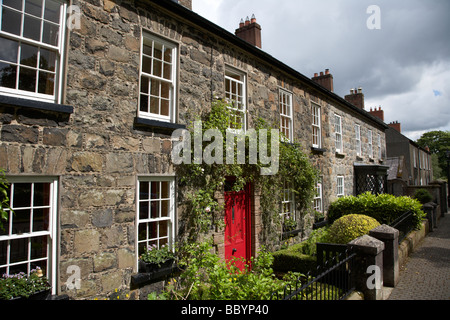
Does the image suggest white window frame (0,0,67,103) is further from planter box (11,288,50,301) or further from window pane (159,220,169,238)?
window pane (159,220,169,238)

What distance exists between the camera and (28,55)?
4.62 m

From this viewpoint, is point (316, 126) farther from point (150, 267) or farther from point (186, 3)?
point (150, 267)

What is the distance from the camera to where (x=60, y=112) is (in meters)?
4.66

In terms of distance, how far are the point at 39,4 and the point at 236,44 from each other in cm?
494

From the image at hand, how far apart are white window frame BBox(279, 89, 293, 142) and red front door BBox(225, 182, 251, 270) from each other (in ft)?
10.6

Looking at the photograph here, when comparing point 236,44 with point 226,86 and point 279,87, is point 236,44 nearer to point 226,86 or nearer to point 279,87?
point 226,86

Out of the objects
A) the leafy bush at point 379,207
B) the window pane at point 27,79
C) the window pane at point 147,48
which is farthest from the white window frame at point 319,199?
the window pane at point 27,79

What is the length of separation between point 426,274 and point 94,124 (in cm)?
830

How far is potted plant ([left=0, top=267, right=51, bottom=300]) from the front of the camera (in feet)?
12.6

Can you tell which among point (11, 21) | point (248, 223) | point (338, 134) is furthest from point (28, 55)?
point (338, 134)

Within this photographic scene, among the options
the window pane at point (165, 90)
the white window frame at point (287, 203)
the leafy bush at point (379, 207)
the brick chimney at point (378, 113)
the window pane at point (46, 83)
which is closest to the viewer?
the window pane at point (46, 83)

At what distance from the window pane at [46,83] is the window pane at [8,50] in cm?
41

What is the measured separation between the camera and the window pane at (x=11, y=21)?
4.38m

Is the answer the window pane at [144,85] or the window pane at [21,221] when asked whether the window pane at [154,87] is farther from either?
the window pane at [21,221]
